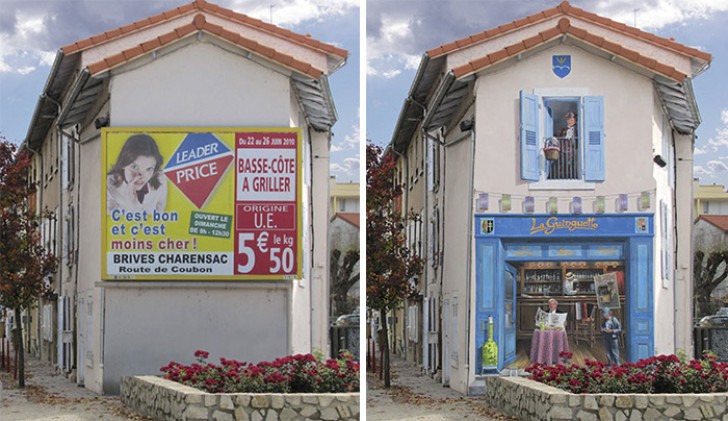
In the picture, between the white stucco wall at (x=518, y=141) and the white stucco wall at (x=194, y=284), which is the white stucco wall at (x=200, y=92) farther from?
the white stucco wall at (x=518, y=141)

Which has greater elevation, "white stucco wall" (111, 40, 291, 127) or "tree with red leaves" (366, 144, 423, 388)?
"white stucco wall" (111, 40, 291, 127)

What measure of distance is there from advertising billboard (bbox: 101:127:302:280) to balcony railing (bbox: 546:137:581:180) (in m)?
1.79

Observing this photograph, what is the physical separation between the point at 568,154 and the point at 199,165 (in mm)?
2585

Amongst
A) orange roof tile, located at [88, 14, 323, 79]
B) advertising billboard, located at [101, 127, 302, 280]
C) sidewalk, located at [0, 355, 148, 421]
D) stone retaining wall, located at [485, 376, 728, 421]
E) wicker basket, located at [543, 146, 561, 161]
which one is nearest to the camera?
stone retaining wall, located at [485, 376, 728, 421]

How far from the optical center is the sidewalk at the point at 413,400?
8.28 m

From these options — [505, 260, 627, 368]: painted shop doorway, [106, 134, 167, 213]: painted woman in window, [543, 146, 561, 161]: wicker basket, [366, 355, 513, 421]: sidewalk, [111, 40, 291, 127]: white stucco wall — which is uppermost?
[111, 40, 291, 127]: white stucco wall

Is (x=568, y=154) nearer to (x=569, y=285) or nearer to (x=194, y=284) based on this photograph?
(x=569, y=285)

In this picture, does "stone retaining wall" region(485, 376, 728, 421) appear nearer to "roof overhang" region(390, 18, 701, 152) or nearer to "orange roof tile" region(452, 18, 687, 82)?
"roof overhang" region(390, 18, 701, 152)

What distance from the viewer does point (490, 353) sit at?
8.31 metres

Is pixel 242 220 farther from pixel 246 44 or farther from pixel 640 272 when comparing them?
pixel 640 272

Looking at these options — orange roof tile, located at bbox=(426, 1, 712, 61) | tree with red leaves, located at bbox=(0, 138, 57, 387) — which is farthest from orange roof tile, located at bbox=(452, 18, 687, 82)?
tree with red leaves, located at bbox=(0, 138, 57, 387)

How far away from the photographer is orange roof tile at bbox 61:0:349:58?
824 cm

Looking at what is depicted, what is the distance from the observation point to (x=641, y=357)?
26.8ft

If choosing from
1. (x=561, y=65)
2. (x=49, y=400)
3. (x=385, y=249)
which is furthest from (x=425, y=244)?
(x=49, y=400)
